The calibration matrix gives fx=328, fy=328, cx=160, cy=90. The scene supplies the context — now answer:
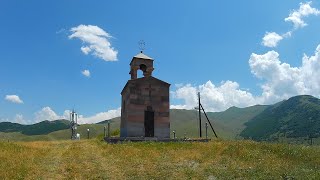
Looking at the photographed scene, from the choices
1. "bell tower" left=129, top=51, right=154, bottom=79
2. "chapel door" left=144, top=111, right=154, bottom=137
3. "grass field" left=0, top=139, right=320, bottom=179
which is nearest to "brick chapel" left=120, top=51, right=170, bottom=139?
"chapel door" left=144, top=111, right=154, bottom=137

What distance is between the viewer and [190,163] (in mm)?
23188

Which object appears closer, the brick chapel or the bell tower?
the brick chapel

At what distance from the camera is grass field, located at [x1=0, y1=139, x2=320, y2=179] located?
19.1 meters

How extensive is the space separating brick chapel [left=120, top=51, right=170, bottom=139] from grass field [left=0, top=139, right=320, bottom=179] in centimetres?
657

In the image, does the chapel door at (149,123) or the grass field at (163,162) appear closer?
the grass field at (163,162)

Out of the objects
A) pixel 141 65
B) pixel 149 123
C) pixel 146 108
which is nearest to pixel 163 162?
pixel 149 123

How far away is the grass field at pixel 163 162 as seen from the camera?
62.6ft

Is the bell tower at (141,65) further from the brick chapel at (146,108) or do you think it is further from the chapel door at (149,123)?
the chapel door at (149,123)

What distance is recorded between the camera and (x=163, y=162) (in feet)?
76.0

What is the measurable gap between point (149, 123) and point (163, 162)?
51.7 ft

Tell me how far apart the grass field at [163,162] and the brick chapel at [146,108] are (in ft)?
21.5

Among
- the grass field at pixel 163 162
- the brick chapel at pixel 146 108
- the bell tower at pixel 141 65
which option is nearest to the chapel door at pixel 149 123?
the brick chapel at pixel 146 108

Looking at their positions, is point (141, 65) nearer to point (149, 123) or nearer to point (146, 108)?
point (146, 108)

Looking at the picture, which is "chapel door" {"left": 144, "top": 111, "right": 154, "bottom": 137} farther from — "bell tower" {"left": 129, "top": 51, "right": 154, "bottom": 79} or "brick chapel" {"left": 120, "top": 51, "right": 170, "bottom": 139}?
"bell tower" {"left": 129, "top": 51, "right": 154, "bottom": 79}
